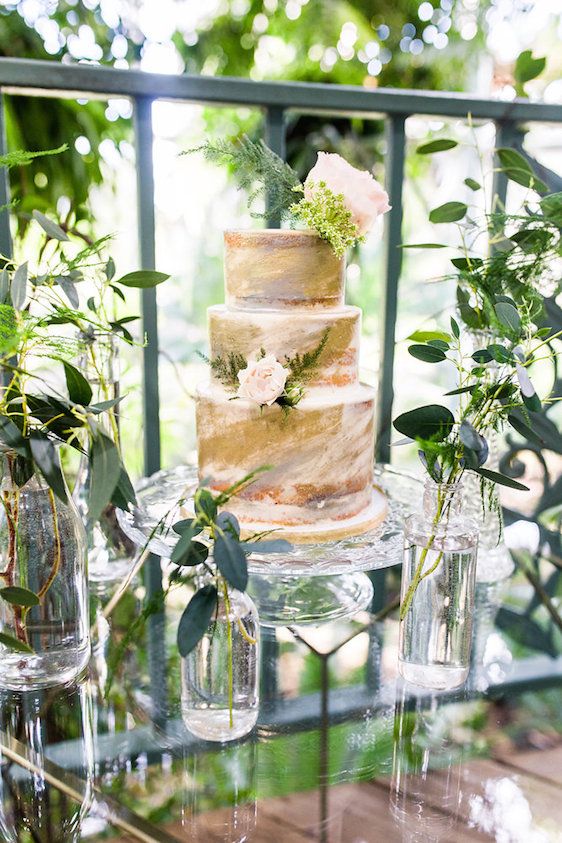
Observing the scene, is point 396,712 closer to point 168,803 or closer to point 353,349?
point 168,803

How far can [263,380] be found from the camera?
0.88 m

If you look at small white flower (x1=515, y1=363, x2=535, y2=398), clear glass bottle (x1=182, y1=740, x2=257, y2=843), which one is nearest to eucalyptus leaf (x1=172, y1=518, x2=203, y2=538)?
clear glass bottle (x1=182, y1=740, x2=257, y2=843)

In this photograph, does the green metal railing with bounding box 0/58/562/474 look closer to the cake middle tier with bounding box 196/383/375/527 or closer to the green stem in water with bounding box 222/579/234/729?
the cake middle tier with bounding box 196/383/375/527

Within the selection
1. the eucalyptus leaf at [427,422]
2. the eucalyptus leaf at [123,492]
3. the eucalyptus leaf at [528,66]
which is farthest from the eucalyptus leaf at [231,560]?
the eucalyptus leaf at [528,66]

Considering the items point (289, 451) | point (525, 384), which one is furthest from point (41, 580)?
point (525, 384)

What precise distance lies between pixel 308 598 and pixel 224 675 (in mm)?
347

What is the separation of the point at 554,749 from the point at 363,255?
3070mm

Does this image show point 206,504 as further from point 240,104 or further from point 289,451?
point 240,104

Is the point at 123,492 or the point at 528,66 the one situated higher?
the point at 528,66

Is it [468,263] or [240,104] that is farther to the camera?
[240,104]

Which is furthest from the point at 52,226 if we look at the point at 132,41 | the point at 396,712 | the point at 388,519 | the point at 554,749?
the point at 132,41

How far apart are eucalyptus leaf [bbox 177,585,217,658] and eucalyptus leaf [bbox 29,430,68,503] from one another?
16 centimetres

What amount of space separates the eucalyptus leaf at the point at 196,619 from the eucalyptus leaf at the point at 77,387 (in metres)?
0.22

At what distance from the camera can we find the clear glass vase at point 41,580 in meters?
0.85
